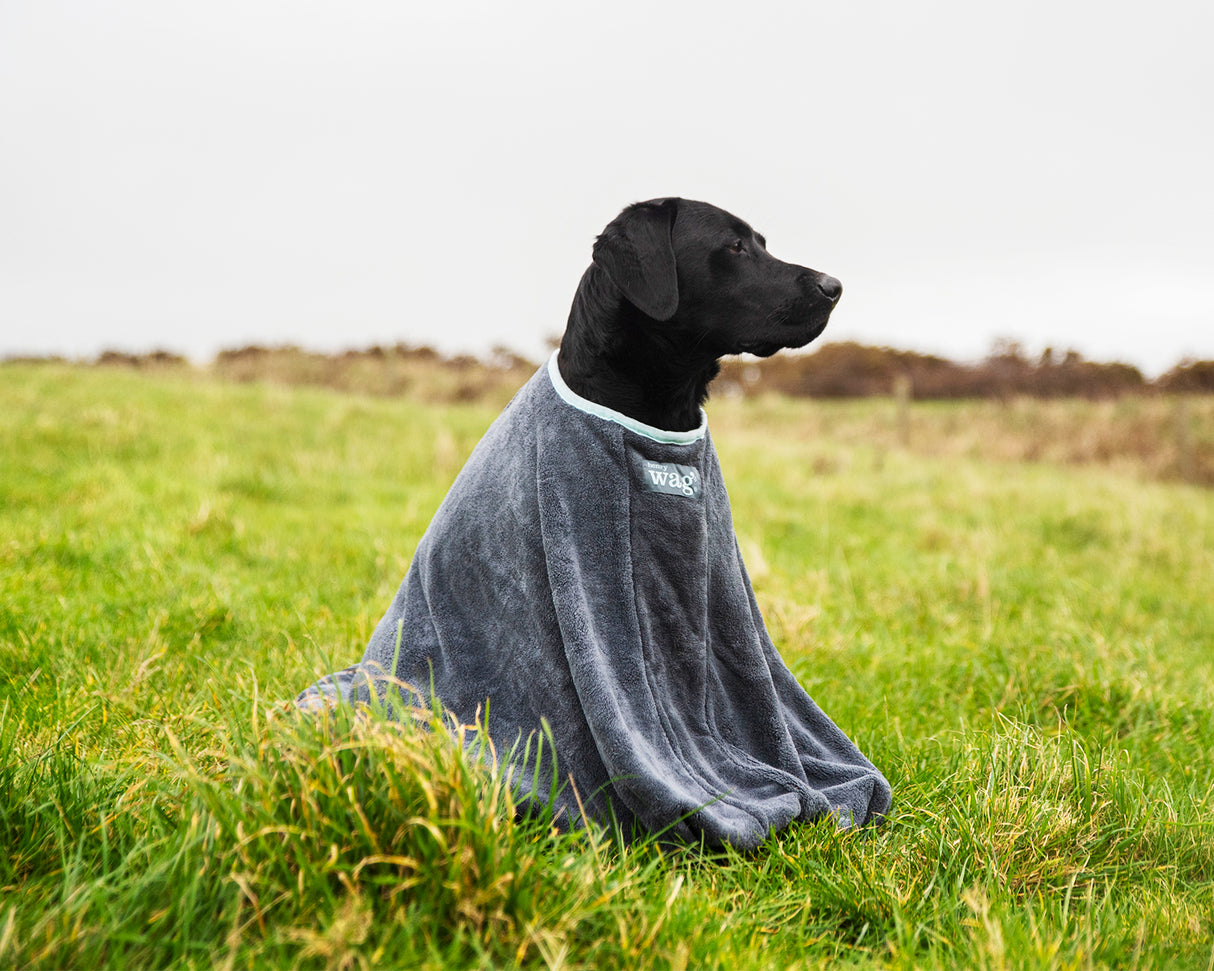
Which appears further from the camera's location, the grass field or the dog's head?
the dog's head

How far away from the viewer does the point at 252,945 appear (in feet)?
4.68

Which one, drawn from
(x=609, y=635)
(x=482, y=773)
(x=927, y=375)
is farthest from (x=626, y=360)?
(x=927, y=375)

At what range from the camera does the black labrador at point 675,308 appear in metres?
2.24

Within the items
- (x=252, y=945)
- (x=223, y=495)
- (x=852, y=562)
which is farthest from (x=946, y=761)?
(x=223, y=495)

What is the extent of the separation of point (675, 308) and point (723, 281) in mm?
247

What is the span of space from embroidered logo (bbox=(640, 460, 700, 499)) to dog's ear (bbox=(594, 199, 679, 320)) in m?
0.38

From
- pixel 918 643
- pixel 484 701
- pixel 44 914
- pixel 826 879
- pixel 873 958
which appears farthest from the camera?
pixel 918 643

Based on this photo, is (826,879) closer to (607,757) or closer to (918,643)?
(607,757)

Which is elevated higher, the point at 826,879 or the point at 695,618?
the point at 695,618

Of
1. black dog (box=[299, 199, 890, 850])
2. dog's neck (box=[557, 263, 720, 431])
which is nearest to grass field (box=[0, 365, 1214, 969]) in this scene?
black dog (box=[299, 199, 890, 850])

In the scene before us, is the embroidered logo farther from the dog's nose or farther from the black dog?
the dog's nose

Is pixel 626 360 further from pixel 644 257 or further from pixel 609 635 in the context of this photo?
pixel 609 635

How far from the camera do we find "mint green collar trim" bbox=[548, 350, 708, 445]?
220cm

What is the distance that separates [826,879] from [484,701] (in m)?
0.94
